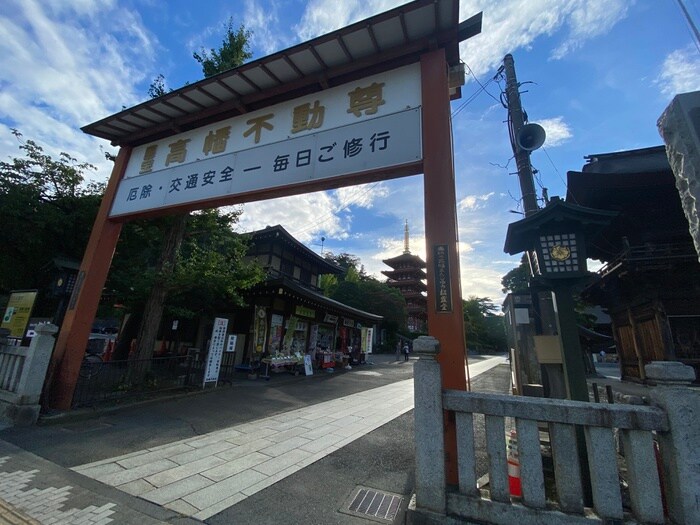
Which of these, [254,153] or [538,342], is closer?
[538,342]

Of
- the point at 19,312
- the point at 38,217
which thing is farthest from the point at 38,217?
the point at 19,312

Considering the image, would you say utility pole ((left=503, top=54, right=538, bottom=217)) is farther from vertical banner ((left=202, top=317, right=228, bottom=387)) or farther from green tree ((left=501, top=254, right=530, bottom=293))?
green tree ((left=501, top=254, right=530, bottom=293))

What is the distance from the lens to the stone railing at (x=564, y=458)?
225 centimetres

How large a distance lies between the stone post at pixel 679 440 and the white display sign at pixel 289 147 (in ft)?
10.8

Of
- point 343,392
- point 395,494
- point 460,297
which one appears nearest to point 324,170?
point 460,297

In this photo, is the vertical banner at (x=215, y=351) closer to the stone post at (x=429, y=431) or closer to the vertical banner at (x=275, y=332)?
the vertical banner at (x=275, y=332)

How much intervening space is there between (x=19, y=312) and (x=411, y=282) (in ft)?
160

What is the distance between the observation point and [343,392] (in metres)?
10.6

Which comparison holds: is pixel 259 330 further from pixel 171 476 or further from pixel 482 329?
pixel 482 329

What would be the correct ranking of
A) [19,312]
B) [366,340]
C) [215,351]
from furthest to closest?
1. [366,340]
2. [215,351]
3. [19,312]

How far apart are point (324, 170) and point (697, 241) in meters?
4.12

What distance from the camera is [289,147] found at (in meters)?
5.24

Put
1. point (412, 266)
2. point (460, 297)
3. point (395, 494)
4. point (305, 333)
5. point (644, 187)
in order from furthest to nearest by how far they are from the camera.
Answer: point (412, 266) → point (305, 333) → point (644, 187) → point (395, 494) → point (460, 297)

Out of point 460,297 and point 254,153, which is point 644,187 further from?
point 254,153
